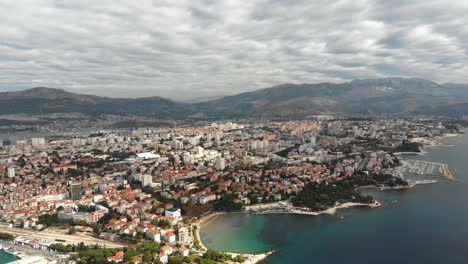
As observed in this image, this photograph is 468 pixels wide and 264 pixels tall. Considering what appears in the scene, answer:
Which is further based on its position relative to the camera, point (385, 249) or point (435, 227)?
point (435, 227)

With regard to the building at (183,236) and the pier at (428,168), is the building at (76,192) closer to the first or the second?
the building at (183,236)

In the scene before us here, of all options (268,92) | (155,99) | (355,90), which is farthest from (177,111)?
(355,90)

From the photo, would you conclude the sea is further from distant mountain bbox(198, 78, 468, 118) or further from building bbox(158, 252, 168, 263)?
distant mountain bbox(198, 78, 468, 118)

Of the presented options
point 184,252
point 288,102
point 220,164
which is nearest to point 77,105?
point 288,102

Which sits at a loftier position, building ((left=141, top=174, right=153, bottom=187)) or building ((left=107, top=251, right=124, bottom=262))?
building ((left=141, top=174, right=153, bottom=187))

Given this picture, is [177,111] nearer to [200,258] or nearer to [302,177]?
[302,177]

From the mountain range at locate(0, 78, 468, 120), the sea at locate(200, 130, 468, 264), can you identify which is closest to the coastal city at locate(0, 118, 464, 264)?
the sea at locate(200, 130, 468, 264)

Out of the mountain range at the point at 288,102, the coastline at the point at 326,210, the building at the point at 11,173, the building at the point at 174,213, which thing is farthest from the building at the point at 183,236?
the mountain range at the point at 288,102
